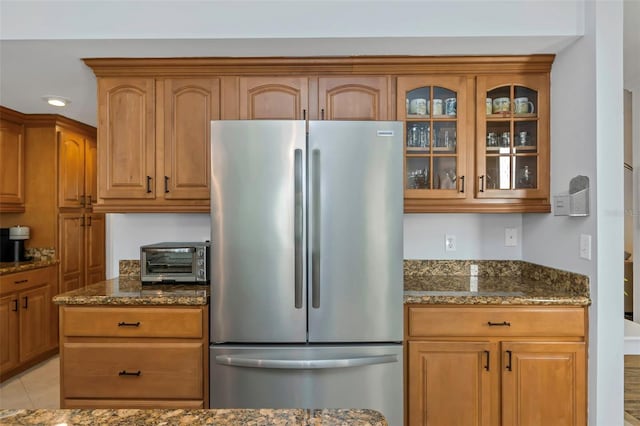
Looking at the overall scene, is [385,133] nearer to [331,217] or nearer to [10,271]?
[331,217]

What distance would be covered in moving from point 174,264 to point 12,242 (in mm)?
2394

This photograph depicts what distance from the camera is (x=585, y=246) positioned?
2.07m

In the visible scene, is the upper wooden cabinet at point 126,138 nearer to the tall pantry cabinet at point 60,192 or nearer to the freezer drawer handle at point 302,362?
the freezer drawer handle at point 302,362

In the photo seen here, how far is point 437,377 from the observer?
2.03 meters

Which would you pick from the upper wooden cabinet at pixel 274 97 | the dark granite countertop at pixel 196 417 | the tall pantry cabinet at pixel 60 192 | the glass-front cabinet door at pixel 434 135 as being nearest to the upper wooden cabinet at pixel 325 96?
the upper wooden cabinet at pixel 274 97

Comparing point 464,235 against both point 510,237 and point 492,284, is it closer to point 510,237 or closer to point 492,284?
point 510,237

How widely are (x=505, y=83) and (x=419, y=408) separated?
191cm

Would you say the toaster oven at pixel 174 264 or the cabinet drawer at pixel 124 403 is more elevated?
the toaster oven at pixel 174 264

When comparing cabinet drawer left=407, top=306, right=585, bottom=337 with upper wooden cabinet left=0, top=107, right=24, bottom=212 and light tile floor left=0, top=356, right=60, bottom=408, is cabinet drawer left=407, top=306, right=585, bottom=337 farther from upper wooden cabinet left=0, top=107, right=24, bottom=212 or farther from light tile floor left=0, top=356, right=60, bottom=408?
upper wooden cabinet left=0, top=107, right=24, bottom=212

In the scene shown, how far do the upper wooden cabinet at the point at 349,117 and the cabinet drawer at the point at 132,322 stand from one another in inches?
26.1

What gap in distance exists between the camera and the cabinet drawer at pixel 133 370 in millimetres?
1991

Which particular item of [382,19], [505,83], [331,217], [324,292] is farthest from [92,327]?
[505,83]

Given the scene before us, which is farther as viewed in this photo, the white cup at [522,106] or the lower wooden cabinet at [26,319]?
the lower wooden cabinet at [26,319]

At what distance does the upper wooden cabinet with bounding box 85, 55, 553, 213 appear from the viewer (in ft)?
7.86
